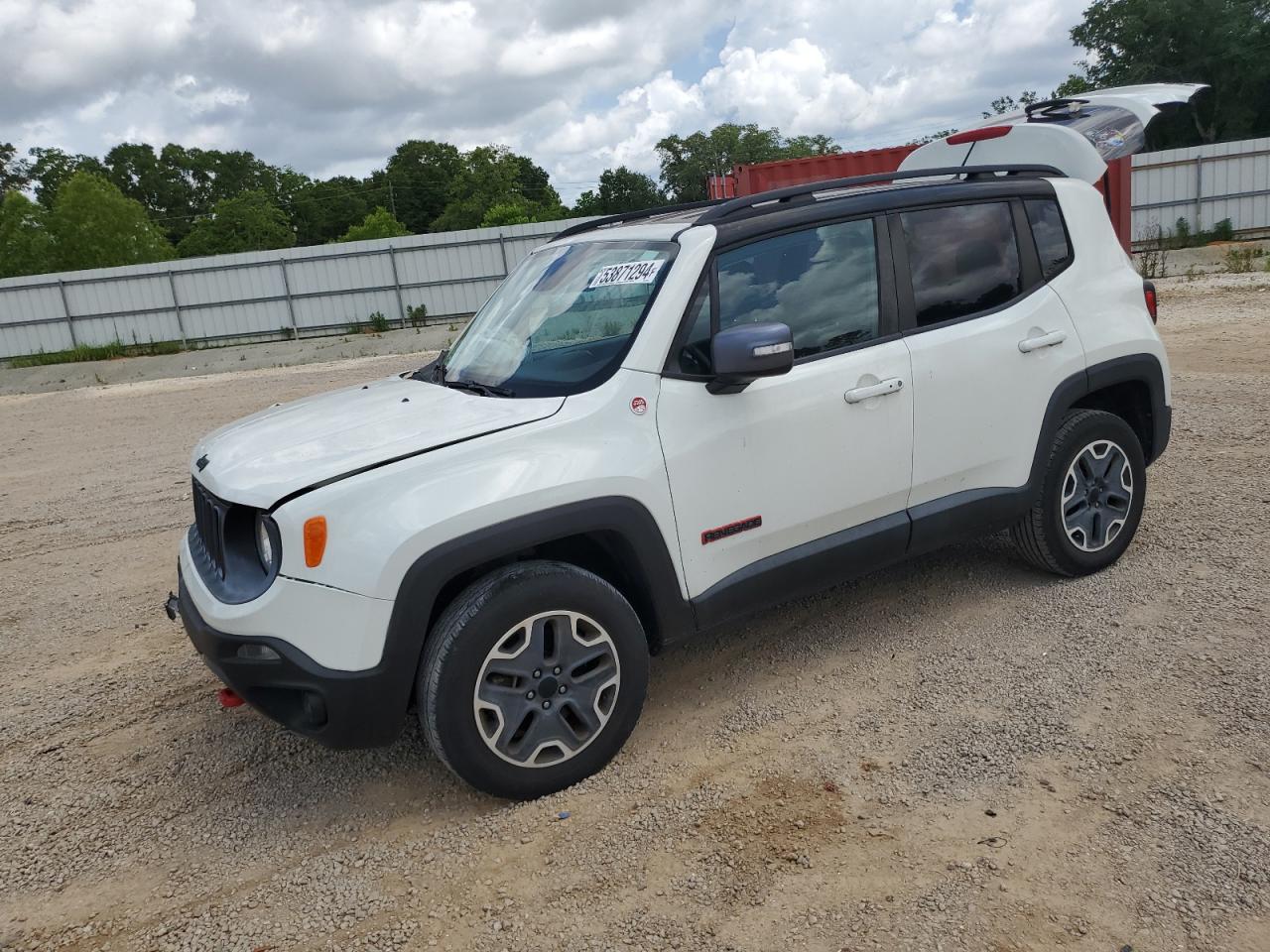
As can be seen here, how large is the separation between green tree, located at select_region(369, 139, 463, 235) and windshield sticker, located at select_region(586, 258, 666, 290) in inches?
3782

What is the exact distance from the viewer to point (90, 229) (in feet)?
157

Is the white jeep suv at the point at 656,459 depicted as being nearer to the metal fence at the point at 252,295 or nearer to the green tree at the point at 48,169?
the metal fence at the point at 252,295

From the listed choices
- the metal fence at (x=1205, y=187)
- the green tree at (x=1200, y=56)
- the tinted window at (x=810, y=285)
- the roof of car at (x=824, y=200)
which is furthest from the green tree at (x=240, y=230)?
the tinted window at (x=810, y=285)

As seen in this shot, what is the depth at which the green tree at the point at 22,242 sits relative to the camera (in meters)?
46.2

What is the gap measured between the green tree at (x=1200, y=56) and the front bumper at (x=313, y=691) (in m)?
43.8

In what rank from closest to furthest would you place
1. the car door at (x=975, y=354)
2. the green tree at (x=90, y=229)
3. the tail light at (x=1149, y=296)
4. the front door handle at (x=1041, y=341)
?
the car door at (x=975, y=354) < the front door handle at (x=1041, y=341) < the tail light at (x=1149, y=296) < the green tree at (x=90, y=229)

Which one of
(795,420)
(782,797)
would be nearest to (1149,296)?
(795,420)

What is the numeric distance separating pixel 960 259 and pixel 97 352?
79.9 feet

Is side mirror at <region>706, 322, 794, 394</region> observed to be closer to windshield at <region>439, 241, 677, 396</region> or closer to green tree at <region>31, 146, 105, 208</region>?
windshield at <region>439, 241, 677, 396</region>

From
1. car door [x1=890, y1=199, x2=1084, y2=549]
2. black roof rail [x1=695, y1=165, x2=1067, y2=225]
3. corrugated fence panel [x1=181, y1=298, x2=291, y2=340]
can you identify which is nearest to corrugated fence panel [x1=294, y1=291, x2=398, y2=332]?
corrugated fence panel [x1=181, y1=298, x2=291, y2=340]

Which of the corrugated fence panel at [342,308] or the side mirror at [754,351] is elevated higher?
the corrugated fence panel at [342,308]

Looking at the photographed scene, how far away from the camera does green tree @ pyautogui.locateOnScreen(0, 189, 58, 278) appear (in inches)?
1817

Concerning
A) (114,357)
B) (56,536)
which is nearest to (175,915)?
(56,536)

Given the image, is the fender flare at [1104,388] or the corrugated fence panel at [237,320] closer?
the fender flare at [1104,388]
